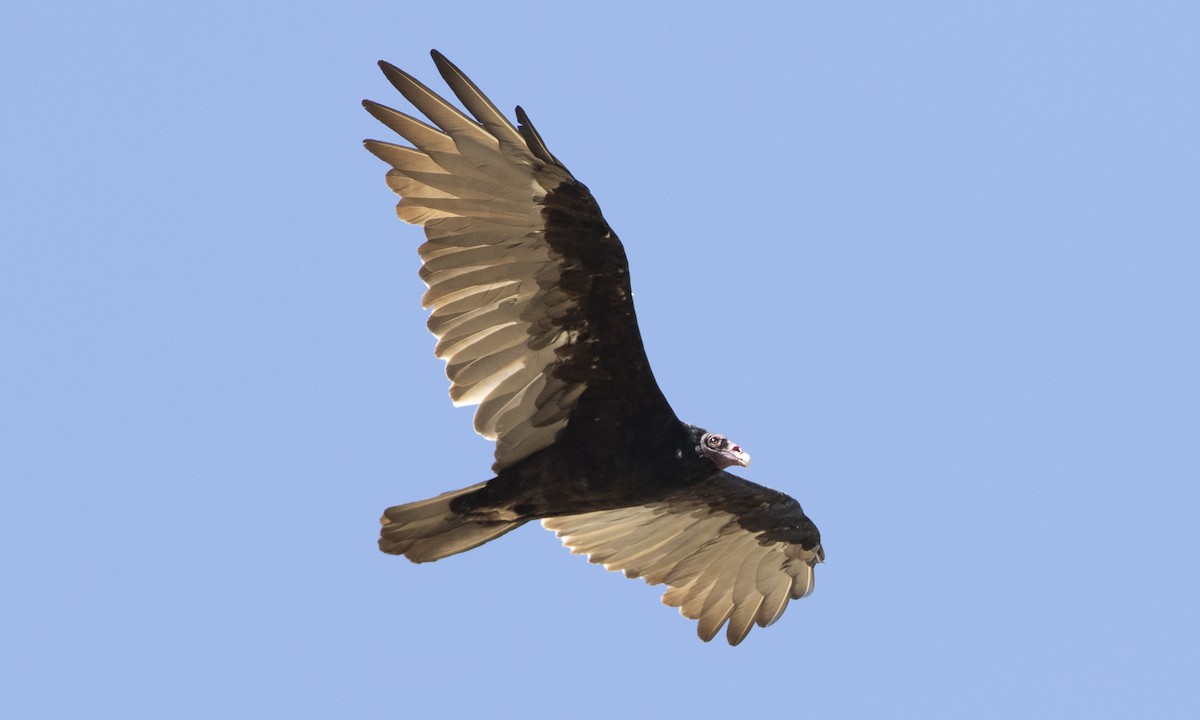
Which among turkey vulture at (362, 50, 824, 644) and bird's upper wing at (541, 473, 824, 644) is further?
bird's upper wing at (541, 473, 824, 644)

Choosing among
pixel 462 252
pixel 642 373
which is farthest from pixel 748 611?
pixel 462 252

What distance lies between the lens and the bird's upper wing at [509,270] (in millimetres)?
7527

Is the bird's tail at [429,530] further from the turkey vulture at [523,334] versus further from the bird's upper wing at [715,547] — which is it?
the bird's upper wing at [715,547]

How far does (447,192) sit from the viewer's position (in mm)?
7656

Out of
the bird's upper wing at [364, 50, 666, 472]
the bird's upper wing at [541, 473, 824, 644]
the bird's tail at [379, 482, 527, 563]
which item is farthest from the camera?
the bird's upper wing at [541, 473, 824, 644]

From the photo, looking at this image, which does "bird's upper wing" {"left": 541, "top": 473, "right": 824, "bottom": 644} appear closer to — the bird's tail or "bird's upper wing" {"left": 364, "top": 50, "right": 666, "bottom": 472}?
the bird's tail

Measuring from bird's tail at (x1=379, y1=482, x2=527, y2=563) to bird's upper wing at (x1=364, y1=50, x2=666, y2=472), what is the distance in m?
0.34

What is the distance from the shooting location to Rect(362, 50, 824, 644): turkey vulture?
7.56 meters

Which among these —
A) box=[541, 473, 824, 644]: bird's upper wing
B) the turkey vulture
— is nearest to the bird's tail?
the turkey vulture

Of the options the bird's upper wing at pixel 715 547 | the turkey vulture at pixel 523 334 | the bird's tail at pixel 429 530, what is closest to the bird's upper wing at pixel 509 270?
the turkey vulture at pixel 523 334

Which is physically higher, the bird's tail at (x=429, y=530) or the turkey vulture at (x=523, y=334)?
the turkey vulture at (x=523, y=334)

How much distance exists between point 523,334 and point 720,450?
116 centimetres

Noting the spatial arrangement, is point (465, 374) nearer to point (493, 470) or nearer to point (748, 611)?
point (493, 470)

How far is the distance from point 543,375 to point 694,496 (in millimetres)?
1604
